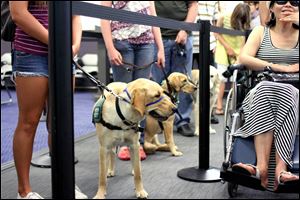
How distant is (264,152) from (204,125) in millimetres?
841

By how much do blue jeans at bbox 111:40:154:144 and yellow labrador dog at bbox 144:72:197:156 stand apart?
114mm

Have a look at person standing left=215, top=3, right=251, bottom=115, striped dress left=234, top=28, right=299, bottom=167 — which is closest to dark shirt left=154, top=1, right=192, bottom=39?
person standing left=215, top=3, right=251, bottom=115

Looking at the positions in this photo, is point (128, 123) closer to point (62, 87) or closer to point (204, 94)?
point (62, 87)

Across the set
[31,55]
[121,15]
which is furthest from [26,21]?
[121,15]

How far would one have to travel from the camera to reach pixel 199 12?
8.23 feet

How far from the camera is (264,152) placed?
182 centimetres

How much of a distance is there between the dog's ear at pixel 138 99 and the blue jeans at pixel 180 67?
0.43 feet

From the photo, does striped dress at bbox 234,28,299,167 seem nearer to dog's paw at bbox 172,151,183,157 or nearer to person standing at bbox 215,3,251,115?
person standing at bbox 215,3,251,115

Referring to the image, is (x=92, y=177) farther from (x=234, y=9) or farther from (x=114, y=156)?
(x=234, y=9)

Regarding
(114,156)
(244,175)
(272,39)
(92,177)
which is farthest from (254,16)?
(92,177)

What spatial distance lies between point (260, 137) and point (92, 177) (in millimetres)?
781

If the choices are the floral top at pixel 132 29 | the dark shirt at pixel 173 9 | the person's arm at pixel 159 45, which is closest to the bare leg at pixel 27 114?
the floral top at pixel 132 29

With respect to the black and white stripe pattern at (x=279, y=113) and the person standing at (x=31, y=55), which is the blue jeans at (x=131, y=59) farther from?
the black and white stripe pattern at (x=279, y=113)

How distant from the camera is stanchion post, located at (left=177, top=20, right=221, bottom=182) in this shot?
253cm
